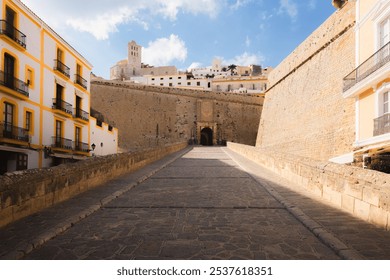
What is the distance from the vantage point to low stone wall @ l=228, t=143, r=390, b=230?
3630mm

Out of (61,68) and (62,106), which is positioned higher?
(61,68)

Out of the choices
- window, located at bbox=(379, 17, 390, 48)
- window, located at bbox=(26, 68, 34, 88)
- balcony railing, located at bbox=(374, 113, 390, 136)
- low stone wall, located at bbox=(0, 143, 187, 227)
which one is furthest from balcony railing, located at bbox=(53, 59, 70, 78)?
balcony railing, located at bbox=(374, 113, 390, 136)

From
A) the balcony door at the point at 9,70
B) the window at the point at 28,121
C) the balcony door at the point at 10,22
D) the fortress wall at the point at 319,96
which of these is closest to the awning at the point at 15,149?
the window at the point at 28,121

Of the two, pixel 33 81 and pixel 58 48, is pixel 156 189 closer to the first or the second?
pixel 33 81

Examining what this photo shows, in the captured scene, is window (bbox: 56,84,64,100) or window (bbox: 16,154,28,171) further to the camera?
window (bbox: 56,84,64,100)

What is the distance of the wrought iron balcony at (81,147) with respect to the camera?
20.5 m

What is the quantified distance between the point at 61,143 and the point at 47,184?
49.1 ft

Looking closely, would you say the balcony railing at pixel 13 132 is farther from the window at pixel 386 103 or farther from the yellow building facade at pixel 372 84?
the window at pixel 386 103

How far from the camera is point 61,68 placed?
18.6 metres

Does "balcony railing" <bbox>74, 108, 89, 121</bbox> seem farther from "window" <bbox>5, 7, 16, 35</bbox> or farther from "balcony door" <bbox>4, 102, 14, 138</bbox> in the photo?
"window" <bbox>5, 7, 16, 35</bbox>

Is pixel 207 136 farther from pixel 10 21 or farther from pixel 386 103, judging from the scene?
pixel 386 103

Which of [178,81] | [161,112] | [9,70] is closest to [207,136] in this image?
[161,112]

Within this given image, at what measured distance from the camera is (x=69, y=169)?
5555 mm

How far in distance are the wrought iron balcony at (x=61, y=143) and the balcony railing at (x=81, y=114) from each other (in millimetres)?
2140
